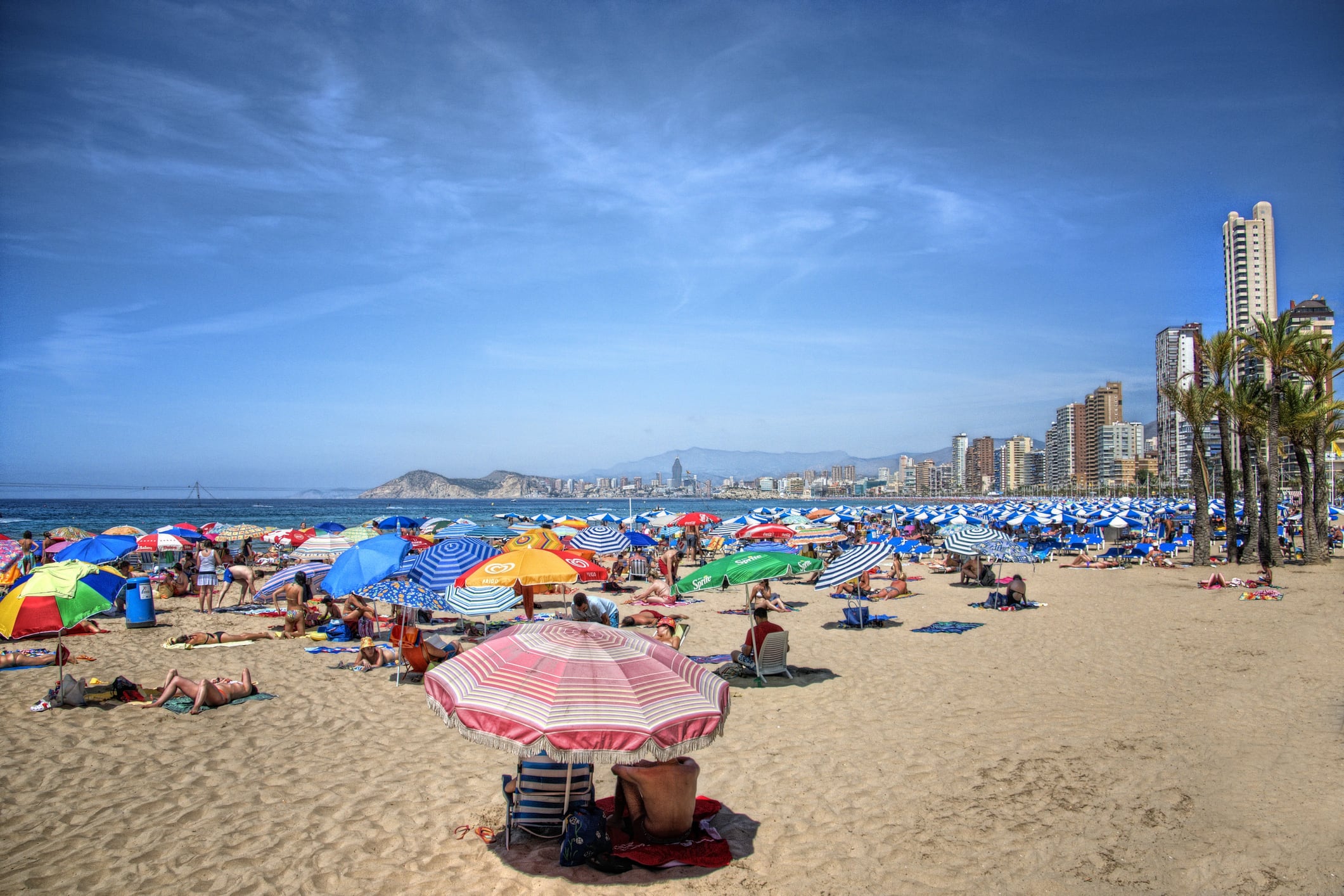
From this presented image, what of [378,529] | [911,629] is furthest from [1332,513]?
[378,529]

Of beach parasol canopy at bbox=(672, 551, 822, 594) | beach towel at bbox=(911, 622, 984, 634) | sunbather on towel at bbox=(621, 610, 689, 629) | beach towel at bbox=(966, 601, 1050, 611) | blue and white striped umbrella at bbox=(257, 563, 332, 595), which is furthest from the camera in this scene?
beach towel at bbox=(966, 601, 1050, 611)

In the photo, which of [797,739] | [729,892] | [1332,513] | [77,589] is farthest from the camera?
[1332,513]

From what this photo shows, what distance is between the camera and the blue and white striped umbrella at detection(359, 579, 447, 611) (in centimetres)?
A: 1008

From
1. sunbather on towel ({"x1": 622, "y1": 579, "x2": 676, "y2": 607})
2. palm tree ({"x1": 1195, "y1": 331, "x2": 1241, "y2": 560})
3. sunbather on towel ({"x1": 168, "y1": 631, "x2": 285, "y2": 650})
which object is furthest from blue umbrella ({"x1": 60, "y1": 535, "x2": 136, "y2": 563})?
palm tree ({"x1": 1195, "y1": 331, "x2": 1241, "y2": 560})

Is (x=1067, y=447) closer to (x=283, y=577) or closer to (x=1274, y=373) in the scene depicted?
(x=1274, y=373)

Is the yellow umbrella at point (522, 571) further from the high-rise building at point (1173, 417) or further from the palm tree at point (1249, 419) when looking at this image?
the high-rise building at point (1173, 417)

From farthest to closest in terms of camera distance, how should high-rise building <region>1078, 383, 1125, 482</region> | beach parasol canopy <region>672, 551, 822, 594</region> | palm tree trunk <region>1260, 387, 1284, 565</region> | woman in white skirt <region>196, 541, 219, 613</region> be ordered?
1. high-rise building <region>1078, 383, 1125, 482</region>
2. palm tree trunk <region>1260, 387, 1284, 565</region>
3. woman in white skirt <region>196, 541, 219, 613</region>
4. beach parasol canopy <region>672, 551, 822, 594</region>

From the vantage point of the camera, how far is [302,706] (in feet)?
27.2

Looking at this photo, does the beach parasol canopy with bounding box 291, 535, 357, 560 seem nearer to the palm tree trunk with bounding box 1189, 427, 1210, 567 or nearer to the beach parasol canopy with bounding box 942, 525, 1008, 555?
the beach parasol canopy with bounding box 942, 525, 1008, 555

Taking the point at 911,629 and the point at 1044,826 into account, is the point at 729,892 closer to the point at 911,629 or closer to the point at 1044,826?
the point at 1044,826

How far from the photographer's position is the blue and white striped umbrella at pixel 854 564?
36.8 feet

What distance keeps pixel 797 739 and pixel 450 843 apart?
3486mm

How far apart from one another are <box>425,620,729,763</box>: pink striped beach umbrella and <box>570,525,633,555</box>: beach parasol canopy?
40.1 feet

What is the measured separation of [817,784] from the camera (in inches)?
241
